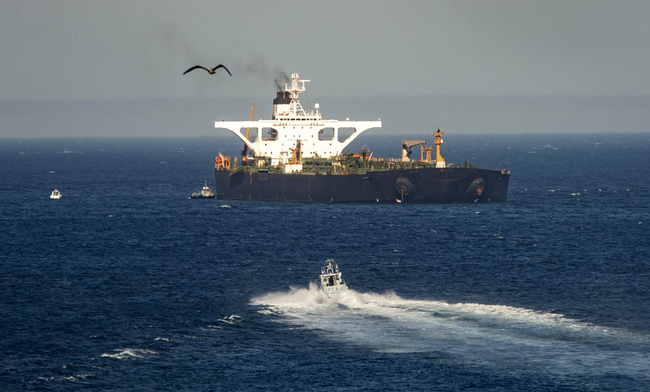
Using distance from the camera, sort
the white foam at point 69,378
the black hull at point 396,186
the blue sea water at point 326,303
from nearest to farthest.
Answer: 1. the white foam at point 69,378
2. the blue sea water at point 326,303
3. the black hull at point 396,186

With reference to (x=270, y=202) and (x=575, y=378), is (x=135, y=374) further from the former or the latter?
(x=270, y=202)

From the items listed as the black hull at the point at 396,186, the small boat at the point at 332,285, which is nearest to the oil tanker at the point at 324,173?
the black hull at the point at 396,186

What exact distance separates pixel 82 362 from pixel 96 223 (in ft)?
227

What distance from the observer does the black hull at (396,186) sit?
131000 mm

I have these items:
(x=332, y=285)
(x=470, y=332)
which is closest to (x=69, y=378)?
(x=332, y=285)

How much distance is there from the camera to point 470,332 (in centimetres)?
6119

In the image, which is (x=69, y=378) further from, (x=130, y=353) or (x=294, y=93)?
(x=294, y=93)

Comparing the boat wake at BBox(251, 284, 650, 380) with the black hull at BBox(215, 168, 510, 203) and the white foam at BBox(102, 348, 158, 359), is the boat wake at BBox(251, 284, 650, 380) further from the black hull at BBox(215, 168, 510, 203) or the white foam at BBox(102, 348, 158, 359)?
the black hull at BBox(215, 168, 510, 203)

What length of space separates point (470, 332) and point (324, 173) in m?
76.1

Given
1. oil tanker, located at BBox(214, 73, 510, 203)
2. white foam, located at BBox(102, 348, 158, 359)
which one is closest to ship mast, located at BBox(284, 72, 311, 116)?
oil tanker, located at BBox(214, 73, 510, 203)

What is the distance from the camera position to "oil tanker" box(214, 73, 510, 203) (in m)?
132

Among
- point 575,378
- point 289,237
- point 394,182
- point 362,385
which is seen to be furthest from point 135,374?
point 394,182

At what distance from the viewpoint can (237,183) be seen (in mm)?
145625

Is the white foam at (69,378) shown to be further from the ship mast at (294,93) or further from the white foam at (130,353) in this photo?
the ship mast at (294,93)
